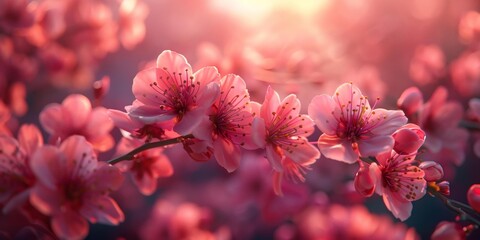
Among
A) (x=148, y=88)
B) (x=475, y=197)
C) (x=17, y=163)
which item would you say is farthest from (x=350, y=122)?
(x=17, y=163)

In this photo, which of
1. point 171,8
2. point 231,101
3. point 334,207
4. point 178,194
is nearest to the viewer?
point 231,101

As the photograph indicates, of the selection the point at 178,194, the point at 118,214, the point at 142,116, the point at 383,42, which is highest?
the point at 142,116

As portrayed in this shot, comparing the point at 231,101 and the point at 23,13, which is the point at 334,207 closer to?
the point at 231,101

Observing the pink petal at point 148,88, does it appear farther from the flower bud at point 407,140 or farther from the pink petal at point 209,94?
the flower bud at point 407,140

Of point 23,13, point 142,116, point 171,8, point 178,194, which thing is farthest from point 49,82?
point 171,8

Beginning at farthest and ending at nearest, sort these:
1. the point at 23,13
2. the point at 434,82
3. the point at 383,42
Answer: the point at 383,42, the point at 434,82, the point at 23,13

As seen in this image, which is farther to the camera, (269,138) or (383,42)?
(383,42)
